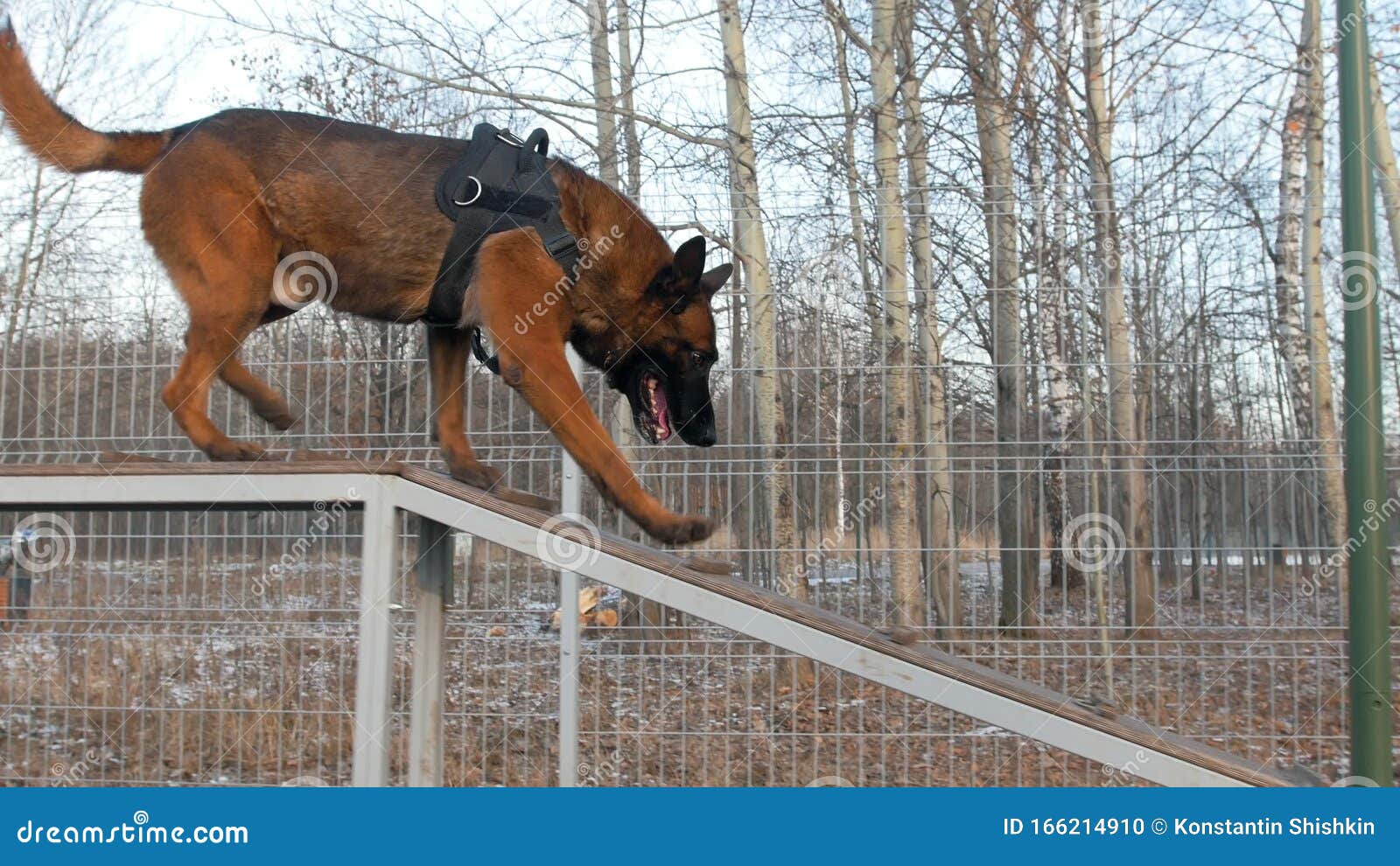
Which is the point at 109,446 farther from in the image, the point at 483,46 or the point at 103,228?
the point at 483,46

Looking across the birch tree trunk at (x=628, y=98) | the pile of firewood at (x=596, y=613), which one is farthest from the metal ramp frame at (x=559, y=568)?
the birch tree trunk at (x=628, y=98)

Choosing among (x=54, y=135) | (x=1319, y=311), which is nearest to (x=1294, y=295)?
(x=1319, y=311)

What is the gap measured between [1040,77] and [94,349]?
7671mm

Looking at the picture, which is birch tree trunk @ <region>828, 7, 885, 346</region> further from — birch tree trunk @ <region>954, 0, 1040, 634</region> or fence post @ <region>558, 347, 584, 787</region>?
fence post @ <region>558, 347, 584, 787</region>

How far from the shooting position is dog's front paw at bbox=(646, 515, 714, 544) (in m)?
3.46

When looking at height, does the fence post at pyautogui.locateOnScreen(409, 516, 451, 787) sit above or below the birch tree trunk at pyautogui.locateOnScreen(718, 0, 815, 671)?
below

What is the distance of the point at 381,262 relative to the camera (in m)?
3.91

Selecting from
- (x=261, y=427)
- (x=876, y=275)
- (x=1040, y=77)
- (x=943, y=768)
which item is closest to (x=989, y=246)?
(x=876, y=275)

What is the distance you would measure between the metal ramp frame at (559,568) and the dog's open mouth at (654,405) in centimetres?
52

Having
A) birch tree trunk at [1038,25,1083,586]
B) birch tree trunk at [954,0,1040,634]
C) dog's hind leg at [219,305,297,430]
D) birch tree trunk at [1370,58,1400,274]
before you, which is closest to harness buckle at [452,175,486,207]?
dog's hind leg at [219,305,297,430]

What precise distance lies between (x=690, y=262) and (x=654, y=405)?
57 centimetres

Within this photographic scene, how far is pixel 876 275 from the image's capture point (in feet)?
20.1

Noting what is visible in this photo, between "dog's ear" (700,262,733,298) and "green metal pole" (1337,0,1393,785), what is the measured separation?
237cm

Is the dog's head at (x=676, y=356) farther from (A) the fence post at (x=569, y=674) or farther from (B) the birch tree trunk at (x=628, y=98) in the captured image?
(B) the birch tree trunk at (x=628, y=98)
